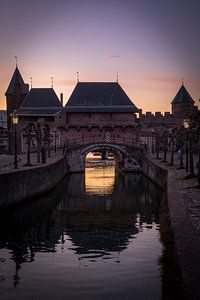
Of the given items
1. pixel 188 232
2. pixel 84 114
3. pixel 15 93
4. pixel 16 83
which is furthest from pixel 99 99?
pixel 188 232

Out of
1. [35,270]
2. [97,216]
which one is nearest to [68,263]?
[35,270]

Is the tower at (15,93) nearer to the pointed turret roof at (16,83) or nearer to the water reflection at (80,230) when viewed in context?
the pointed turret roof at (16,83)

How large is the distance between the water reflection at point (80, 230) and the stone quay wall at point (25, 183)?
0.72m

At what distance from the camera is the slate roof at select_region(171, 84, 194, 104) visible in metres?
66.0

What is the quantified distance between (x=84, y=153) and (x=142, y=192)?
18630mm

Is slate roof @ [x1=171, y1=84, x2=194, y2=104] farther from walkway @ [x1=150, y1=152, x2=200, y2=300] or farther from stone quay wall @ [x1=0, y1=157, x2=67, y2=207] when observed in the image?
walkway @ [x1=150, y1=152, x2=200, y2=300]

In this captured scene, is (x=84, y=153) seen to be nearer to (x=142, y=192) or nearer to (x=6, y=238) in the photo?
(x=142, y=192)

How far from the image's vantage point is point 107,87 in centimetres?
5569

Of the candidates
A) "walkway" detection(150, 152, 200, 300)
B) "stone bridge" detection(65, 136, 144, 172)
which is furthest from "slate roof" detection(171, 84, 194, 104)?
"walkway" detection(150, 152, 200, 300)

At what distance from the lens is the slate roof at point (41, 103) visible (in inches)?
2136

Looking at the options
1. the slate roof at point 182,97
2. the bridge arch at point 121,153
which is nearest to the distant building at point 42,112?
the bridge arch at point 121,153

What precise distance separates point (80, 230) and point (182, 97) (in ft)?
165

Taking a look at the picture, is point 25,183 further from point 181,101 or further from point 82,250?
point 181,101

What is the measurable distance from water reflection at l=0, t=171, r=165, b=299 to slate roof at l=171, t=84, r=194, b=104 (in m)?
35.9
